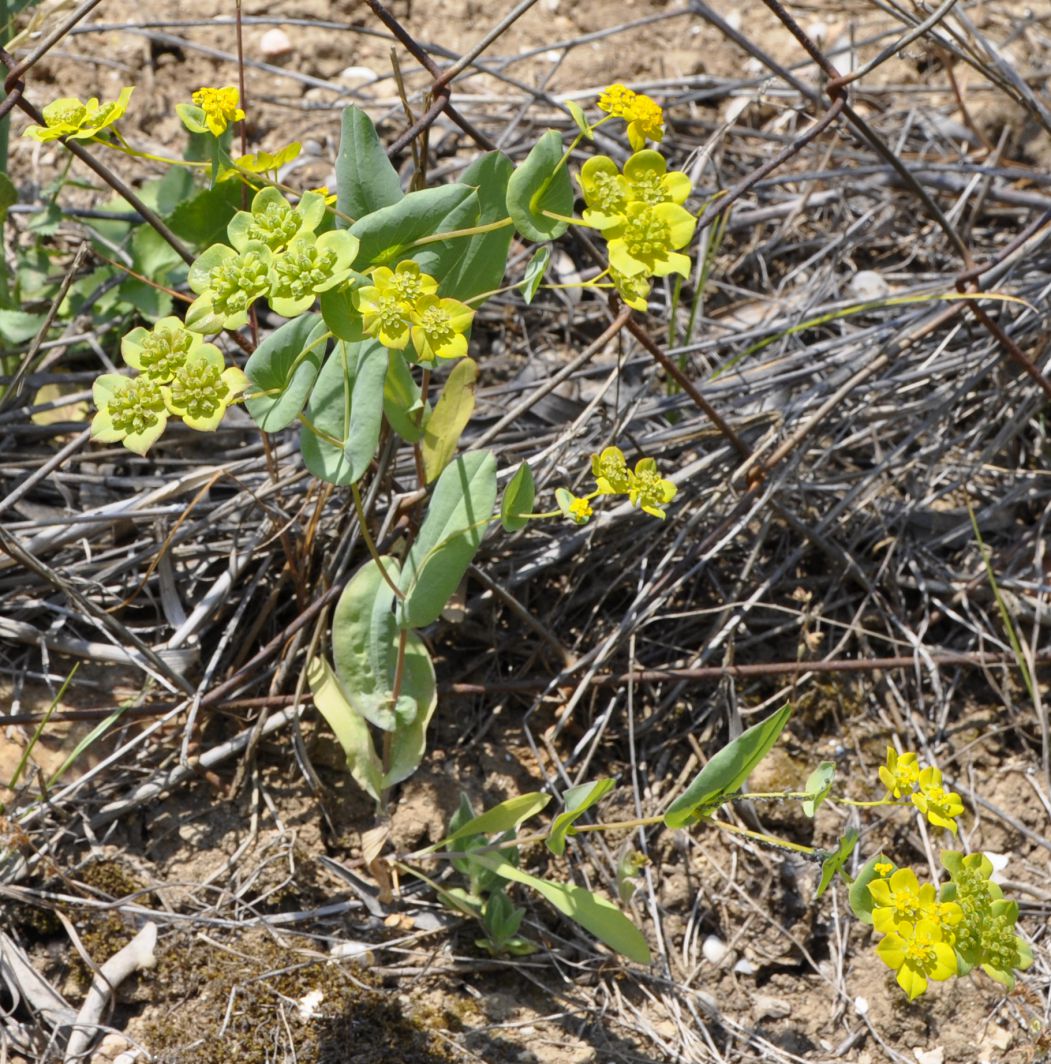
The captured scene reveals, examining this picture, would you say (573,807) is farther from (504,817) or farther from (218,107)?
(218,107)

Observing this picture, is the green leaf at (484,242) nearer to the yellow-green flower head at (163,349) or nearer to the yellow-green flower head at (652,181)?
the yellow-green flower head at (652,181)

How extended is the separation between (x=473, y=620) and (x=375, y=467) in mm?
316

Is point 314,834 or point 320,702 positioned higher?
point 320,702

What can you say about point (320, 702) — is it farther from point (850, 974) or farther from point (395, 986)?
point (850, 974)

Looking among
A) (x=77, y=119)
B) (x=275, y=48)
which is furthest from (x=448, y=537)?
(x=275, y=48)

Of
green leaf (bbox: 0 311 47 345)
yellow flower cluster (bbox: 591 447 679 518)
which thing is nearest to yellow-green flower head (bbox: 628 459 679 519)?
yellow flower cluster (bbox: 591 447 679 518)

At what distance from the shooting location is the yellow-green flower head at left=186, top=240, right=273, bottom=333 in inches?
43.4

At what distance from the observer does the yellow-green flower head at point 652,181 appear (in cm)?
117

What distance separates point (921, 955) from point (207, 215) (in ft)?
5.11

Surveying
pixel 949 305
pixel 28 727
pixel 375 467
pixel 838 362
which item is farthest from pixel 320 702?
pixel 949 305

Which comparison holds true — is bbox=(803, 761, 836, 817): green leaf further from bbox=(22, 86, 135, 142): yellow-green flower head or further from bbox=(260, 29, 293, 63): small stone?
bbox=(260, 29, 293, 63): small stone

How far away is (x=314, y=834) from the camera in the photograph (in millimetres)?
1734

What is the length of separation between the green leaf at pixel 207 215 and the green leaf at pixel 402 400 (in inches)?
24.3

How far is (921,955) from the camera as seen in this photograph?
1167 millimetres
